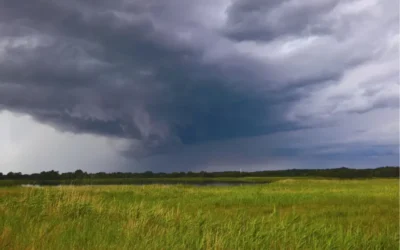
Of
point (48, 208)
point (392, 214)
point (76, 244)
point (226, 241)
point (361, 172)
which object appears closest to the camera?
point (76, 244)

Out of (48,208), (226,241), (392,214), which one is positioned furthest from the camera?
(392,214)

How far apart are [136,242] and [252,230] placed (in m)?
3.24

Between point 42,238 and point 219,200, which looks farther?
point 219,200

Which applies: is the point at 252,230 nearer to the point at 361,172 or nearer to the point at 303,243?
the point at 303,243

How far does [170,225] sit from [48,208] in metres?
4.70

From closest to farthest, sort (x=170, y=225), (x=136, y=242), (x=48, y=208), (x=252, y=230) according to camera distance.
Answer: (x=136, y=242) < (x=252, y=230) < (x=170, y=225) < (x=48, y=208)

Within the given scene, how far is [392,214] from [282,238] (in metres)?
12.6

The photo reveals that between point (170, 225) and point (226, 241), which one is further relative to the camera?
point (170, 225)

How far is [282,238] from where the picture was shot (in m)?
10.5

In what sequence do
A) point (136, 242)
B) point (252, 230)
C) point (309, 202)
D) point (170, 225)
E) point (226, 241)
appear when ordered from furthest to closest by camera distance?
point (309, 202)
point (170, 225)
point (252, 230)
point (226, 241)
point (136, 242)

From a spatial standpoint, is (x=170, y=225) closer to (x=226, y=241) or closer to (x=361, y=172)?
(x=226, y=241)

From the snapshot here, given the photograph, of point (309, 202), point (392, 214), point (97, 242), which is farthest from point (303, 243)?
point (309, 202)

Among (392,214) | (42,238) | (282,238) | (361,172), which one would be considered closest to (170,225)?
(282,238)

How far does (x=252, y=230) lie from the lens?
10.5 meters
